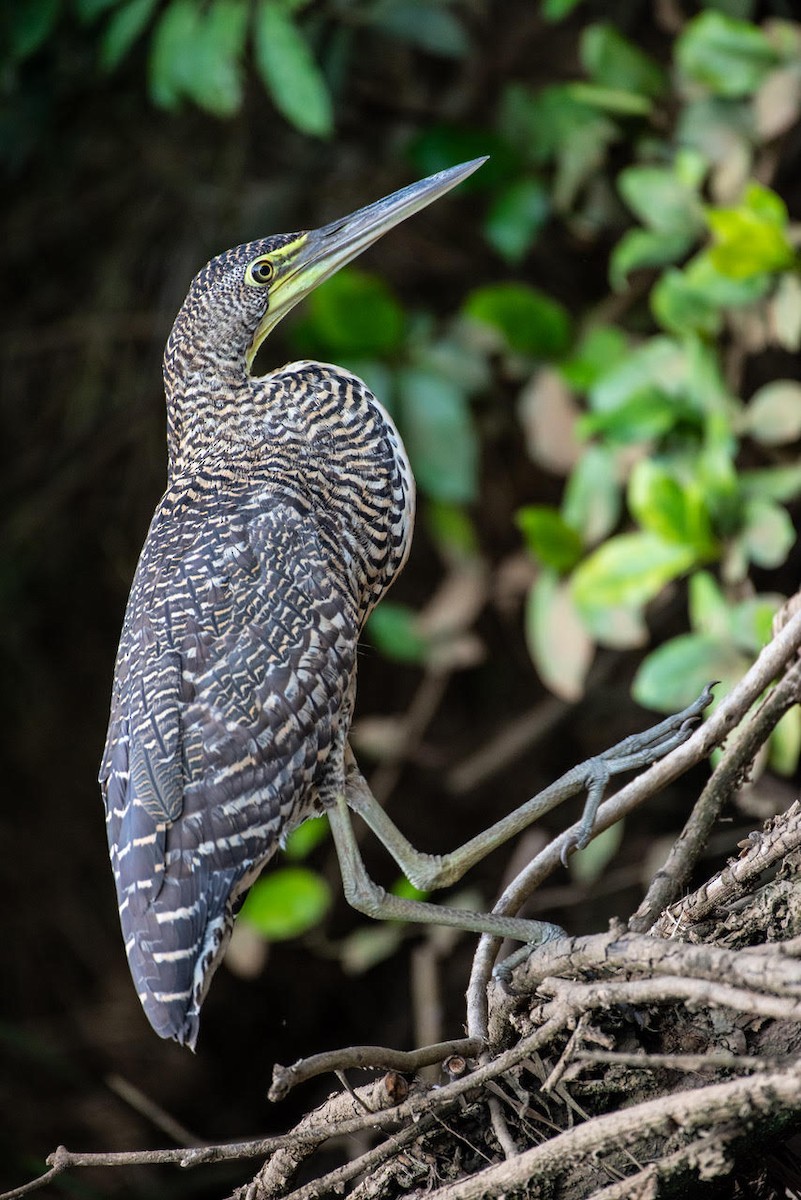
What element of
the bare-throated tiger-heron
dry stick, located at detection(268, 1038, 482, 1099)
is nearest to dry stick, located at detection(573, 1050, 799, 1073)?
dry stick, located at detection(268, 1038, 482, 1099)

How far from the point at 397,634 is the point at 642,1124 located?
6.41ft

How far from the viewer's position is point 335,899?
13.0 feet

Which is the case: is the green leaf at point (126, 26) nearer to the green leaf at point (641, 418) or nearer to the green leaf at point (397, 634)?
the green leaf at point (641, 418)

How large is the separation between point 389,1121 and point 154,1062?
2.92m

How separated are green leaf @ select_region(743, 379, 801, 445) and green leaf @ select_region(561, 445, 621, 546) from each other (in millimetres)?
289

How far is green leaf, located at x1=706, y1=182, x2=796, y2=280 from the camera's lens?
2502 mm

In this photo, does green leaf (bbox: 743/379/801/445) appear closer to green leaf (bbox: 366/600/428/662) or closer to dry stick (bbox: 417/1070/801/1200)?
green leaf (bbox: 366/600/428/662)

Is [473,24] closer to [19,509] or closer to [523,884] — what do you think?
[19,509]

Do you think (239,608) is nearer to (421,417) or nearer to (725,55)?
(421,417)

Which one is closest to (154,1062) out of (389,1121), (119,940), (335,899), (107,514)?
(119,940)

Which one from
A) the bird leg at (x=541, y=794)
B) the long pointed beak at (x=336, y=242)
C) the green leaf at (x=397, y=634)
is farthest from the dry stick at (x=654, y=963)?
the green leaf at (x=397, y=634)

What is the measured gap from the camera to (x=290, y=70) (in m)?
2.71

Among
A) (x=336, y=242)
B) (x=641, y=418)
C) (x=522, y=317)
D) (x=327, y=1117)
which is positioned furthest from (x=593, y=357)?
(x=327, y=1117)

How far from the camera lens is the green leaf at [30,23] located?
2.83 m
